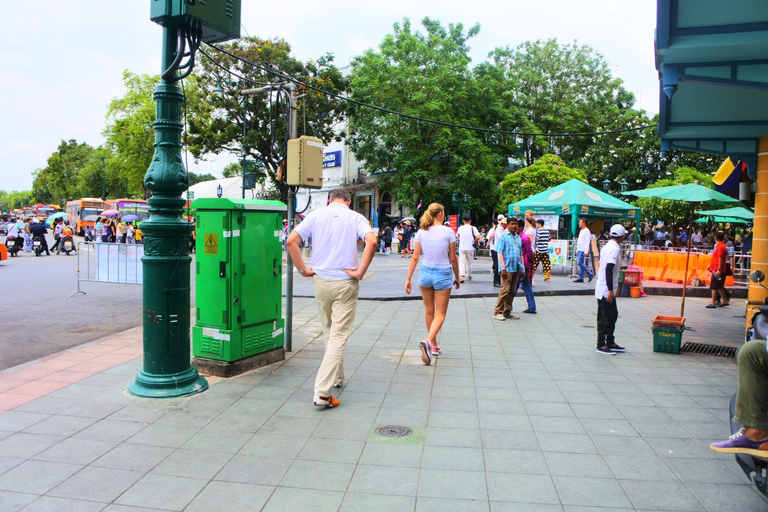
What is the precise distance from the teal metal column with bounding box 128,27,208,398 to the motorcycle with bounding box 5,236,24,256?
23825mm

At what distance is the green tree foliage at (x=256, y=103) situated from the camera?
2648 cm

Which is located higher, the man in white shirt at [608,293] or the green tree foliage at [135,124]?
the green tree foliage at [135,124]

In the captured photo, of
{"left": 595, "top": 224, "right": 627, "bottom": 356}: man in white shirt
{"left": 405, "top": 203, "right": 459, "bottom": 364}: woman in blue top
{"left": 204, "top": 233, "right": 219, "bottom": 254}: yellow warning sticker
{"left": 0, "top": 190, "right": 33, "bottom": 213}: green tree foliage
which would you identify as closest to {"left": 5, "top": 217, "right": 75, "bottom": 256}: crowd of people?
{"left": 204, "top": 233, "right": 219, "bottom": 254}: yellow warning sticker

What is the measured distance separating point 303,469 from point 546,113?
34.0 m

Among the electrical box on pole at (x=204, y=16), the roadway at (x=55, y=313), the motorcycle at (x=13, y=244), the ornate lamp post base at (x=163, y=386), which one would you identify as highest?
the electrical box on pole at (x=204, y=16)

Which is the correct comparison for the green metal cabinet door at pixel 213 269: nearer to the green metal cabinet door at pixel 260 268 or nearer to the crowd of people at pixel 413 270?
the green metal cabinet door at pixel 260 268

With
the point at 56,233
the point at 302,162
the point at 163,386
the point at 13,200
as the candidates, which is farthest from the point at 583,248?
the point at 13,200

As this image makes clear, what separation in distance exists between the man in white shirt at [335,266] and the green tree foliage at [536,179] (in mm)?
23875

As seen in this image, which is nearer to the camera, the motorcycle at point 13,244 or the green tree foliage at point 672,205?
the motorcycle at point 13,244

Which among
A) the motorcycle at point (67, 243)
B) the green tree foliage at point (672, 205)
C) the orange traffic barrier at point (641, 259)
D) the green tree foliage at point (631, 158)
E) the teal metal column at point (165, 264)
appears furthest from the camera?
the green tree foliage at point (631, 158)

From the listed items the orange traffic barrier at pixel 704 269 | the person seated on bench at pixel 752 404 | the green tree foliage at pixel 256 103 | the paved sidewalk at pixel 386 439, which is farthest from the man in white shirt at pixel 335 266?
the green tree foliage at pixel 256 103

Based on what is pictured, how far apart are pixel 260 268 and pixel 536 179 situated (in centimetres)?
2397

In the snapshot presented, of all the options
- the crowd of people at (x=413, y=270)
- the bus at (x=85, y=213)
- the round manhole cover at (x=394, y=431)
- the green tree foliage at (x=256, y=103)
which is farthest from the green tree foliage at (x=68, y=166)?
the round manhole cover at (x=394, y=431)

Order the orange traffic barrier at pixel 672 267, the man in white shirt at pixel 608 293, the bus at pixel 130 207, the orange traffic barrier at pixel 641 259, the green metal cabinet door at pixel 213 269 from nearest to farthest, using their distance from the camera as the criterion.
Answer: the green metal cabinet door at pixel 213 269 < the man in white shirt at pixel 608 293 < the orange traffic barrier at pixel 672 267 < the orange traffic barrier at pixel 641 259 < the bus at pixel 130 207
